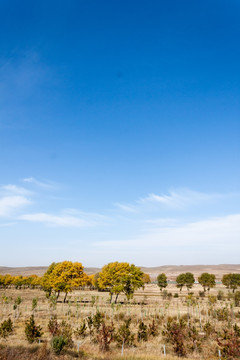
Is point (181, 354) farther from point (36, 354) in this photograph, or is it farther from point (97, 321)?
point (36, 354)

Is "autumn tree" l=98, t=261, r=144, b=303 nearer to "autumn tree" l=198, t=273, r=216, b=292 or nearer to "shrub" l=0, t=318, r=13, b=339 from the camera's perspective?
"shrub" l=0, t=318, r=13, b=339

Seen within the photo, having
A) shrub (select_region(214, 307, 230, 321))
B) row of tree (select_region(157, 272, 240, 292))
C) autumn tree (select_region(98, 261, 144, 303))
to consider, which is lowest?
row of tree (select_region(157, 272, 240, 292))

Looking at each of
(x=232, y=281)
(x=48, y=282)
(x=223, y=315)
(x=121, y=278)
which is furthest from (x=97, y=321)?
(x=232, y=281)

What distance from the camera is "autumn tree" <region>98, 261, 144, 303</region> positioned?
48.6 m

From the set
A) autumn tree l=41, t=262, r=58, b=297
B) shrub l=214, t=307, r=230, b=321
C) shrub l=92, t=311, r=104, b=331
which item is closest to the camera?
shrub l=92, t=311, r=104, b=331

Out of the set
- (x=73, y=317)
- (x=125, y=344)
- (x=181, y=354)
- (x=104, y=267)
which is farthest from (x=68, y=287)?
(x=181, y=354)

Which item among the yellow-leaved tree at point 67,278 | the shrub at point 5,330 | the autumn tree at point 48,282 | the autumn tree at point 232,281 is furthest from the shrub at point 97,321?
the autumn tree at point 232,281

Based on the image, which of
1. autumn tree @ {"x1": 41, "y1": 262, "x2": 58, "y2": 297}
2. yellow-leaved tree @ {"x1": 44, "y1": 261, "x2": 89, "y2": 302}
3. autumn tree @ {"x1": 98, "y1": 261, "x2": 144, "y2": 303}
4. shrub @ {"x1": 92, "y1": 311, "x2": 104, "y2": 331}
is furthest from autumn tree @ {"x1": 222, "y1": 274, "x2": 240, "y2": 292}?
shrub @ {"x1": 92, "y1": 311, "x2": 104, "y2": 331}

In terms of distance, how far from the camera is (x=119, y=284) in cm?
4884

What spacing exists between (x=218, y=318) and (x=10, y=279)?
8637 cm

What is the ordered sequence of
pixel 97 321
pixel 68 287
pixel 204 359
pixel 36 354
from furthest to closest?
pixel 68 287, pixel 97 321, pixel 204 359, pixel 36 354

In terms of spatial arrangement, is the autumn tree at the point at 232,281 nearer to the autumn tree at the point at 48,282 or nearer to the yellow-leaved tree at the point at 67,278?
the yellow-leaved tree at the point at 67,278

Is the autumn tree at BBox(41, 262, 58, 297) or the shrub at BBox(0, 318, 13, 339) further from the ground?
the shrub at BBox(0, 318, 13, 339)

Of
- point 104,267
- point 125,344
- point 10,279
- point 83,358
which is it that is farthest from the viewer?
point 10,279
